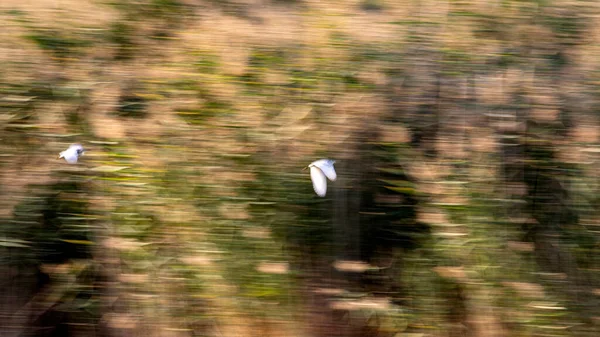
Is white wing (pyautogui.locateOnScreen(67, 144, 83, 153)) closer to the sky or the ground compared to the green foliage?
closer to the ground

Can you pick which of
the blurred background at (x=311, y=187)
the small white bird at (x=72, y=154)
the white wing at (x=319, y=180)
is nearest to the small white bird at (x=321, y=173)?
the white wing at (x=319, y=180)

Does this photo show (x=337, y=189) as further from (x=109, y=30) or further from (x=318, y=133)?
(x=109, y=30)

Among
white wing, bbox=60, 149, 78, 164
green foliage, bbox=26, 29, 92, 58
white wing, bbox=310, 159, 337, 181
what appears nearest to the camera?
white wing, bbox=310, 159, 337, 181

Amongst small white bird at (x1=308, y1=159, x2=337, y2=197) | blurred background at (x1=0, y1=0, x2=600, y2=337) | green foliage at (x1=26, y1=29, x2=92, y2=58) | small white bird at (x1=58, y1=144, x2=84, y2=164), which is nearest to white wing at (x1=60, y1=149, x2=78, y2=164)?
small white bird at (x1=58, y1=144, x2=84, y2=164)

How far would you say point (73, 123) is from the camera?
3.49 m

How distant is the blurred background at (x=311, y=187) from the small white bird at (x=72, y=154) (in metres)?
0.09

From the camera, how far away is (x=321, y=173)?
A: 10.3 ft

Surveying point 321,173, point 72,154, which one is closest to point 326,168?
point 321,173

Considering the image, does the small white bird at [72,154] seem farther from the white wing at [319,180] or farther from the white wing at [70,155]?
the white wing at [319,180]

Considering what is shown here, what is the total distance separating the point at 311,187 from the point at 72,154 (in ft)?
3.32

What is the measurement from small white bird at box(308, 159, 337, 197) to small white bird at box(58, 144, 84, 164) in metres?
0.99

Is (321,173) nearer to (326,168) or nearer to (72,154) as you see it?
(326,168)

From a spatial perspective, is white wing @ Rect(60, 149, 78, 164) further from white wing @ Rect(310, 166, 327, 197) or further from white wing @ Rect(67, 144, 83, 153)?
white wing @ Rect(310, 166, 327, 197)

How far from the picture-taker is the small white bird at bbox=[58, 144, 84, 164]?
128 inches
